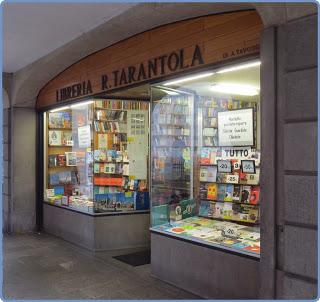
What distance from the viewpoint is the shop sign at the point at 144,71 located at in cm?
443

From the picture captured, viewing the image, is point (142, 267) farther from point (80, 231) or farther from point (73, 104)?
point (73, 104)

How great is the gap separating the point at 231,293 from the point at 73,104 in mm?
4323

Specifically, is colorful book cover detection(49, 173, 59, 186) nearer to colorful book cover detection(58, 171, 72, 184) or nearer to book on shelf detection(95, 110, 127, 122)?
colorful book cover detection(58, 171, 72, 184)

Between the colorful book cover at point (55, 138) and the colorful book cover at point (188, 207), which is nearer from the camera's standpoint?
the colorful book cover at point (188, 207)

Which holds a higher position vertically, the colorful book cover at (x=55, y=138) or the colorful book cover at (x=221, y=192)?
the colorful book cover at (x=55, y=138)

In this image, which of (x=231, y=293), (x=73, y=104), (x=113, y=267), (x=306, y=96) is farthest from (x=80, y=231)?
(x=306, y=96)

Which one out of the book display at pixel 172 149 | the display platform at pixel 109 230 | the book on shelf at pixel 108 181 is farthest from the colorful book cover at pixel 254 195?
the book on shelf at pixel 108 181

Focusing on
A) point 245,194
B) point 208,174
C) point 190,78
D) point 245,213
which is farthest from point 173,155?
point 190,78

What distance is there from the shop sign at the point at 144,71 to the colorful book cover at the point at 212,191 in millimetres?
1706

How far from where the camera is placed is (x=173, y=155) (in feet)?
18.6

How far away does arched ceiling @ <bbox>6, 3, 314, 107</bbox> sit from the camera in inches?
146

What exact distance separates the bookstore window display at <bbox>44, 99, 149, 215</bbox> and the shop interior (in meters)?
0.02

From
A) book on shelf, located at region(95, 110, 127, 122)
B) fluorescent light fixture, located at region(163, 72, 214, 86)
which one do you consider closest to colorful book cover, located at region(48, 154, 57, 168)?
book on shelf, located at region(95, 110, 127, 122)

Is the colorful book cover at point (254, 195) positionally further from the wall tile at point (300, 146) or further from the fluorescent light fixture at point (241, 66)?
the wall tile at point (300, 146)
